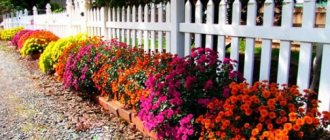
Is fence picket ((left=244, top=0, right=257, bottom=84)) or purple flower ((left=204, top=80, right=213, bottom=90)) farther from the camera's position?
fence picket ((left=244, top=0, right=257, bottom=84))

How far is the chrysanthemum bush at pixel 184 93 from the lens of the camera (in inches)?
113

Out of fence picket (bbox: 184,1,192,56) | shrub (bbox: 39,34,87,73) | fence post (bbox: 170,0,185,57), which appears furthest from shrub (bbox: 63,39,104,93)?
shrub (bbox: 39,34,87,73)

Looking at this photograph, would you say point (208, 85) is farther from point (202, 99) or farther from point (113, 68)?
point (113, 68)

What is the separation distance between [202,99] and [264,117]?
63 centimetres

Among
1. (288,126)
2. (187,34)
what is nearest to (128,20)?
(187,34)

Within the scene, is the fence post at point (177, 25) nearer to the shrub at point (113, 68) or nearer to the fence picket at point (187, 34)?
the fence picket at point (187, 34)

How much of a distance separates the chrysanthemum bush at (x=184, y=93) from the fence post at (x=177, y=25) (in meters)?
0.92

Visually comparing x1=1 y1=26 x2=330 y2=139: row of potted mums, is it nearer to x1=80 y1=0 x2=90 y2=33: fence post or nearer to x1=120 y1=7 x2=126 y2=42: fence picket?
x1=120 y1=7 x2=126 y2=42: fence picket

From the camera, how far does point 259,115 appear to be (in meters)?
2.40

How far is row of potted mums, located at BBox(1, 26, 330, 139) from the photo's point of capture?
7.60 ft

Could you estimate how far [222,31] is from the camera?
3455mm

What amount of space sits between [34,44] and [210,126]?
25.2ft

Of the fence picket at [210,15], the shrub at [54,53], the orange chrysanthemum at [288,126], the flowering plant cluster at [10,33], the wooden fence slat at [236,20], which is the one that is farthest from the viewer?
the flowering plant cluster at [10,33]

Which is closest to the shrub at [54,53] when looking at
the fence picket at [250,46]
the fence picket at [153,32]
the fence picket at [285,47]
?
the fence picket at [153,32]
